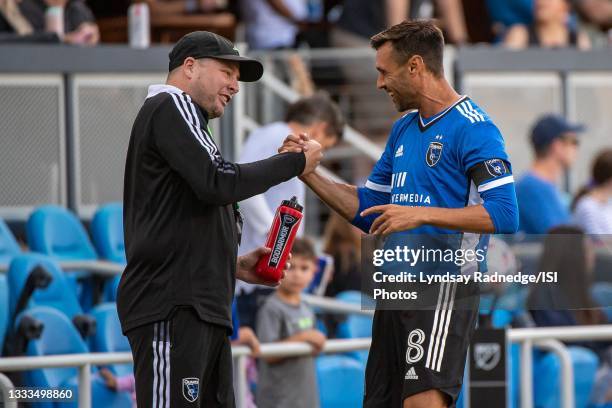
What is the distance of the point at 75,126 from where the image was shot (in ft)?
29.7

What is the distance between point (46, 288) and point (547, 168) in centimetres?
376

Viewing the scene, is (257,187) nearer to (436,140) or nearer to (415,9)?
(436,140)

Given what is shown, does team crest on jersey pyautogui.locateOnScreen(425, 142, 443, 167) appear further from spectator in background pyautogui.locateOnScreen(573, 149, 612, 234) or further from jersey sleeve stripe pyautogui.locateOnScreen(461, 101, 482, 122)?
spectator in background pyautogui.locateOnScreen(573, 149, 612, 234)

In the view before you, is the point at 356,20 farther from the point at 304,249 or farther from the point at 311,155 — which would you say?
the point at 311,155

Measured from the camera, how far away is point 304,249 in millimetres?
7367

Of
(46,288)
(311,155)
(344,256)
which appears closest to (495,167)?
(311,155)

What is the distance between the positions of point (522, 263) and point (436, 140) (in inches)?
40.6

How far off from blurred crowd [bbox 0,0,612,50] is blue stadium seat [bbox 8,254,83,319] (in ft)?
10.8

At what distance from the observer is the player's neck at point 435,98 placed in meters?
5.21

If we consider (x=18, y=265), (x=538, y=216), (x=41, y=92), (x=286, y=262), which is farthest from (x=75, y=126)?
(x=286, y=262)

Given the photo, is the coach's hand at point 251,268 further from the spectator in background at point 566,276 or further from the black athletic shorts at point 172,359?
the spectator in background at point 566,276

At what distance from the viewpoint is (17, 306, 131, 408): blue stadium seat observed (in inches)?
258

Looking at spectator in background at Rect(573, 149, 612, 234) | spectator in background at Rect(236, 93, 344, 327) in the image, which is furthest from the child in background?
spectator in background at Rect(573, 149, 612, 234)

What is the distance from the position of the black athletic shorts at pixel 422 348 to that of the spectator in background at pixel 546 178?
3.84 meters
